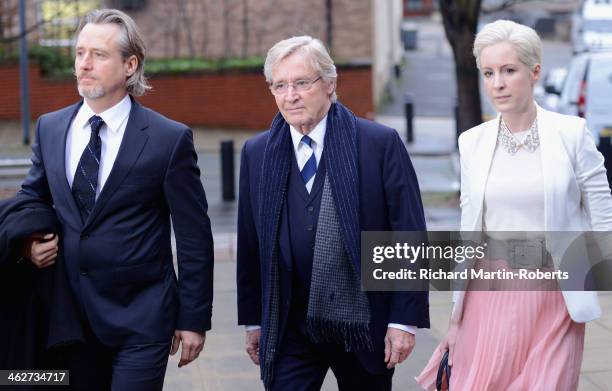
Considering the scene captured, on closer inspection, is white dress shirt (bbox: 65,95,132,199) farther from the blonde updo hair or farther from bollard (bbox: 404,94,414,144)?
bollard (bbox: 404,94,414,144)

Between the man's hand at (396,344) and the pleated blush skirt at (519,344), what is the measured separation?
0.23 meters

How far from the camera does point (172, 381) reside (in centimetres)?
666

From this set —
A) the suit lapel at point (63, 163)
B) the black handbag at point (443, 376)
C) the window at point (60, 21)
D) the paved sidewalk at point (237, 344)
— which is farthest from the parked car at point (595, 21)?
the suit lapel at point (63, 163)

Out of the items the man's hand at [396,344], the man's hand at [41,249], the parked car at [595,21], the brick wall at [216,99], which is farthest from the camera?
the parked car at [595,21]

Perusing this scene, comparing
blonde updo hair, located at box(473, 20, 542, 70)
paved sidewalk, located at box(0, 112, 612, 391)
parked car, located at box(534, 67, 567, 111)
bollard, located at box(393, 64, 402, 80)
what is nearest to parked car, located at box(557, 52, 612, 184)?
parked car, located at box(534, 67, 567, 111)

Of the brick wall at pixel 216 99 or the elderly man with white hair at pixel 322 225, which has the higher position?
the elderly man with white hair at pixel 322 225

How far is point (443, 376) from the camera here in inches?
176

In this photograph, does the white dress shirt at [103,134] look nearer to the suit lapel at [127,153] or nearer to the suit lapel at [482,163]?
the suit lapel at [127,153]

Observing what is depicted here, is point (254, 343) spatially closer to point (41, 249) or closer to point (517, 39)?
point (41, 249)

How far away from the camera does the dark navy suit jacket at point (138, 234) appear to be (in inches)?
168

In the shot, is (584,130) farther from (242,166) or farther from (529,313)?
(242,166)

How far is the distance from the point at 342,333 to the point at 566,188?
0.94 meters

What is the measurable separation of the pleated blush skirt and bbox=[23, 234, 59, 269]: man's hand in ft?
4.98

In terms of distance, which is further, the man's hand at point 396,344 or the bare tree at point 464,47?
the bare tree at point 464,47
